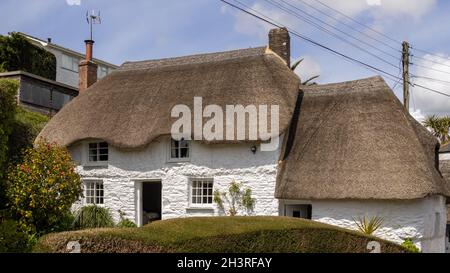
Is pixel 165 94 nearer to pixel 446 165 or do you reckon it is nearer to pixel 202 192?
pixel 202 192

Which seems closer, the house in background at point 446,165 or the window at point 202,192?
the window at point 202,192

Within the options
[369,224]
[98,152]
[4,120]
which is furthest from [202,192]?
[4,120]

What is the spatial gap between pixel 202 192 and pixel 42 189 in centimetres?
600

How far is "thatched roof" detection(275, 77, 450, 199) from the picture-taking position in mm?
16609

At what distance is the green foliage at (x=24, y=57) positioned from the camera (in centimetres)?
3422

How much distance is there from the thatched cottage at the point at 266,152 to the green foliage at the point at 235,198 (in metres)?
0.18

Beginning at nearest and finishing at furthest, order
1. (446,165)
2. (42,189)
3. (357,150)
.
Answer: (42,189) < (357,150) < (446,165)

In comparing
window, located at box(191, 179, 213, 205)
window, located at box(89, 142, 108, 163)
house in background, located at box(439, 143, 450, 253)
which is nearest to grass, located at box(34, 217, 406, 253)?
window, located at box(191, 179, 213, 205)

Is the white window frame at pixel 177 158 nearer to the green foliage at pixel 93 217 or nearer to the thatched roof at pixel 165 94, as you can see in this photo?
the thatched roof at pixel 165 94

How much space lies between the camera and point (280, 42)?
2222cm

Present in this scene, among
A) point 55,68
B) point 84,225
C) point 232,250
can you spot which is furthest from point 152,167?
point 55,68

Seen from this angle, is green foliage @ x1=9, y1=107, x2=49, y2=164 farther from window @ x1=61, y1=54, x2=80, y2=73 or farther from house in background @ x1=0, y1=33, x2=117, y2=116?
window @ x1=61, y1=54, x2=80, y2=73

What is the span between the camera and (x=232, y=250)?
9.22 metres

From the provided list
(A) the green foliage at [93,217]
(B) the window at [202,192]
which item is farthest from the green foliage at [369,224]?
(A) the green foliage at [93,217]
